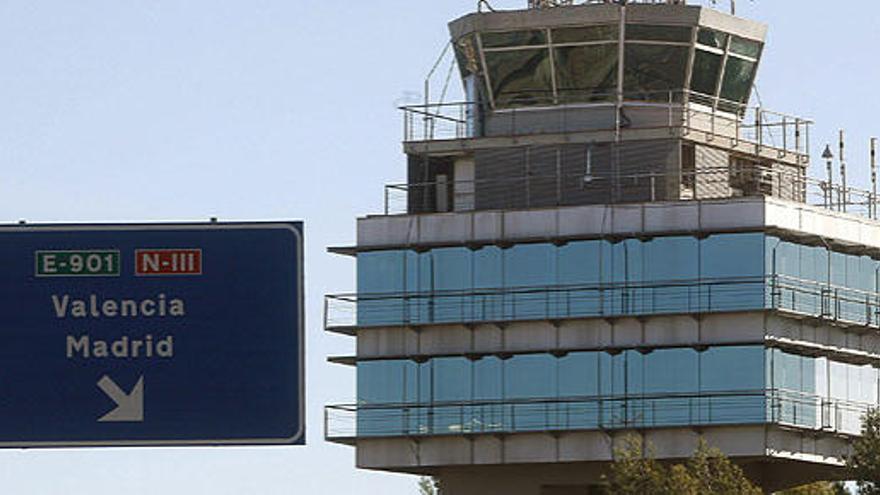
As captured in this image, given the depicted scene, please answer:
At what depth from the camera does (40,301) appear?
52188mm

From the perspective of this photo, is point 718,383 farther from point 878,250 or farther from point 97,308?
point 97,308

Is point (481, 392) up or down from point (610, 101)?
down

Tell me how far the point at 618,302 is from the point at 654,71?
859cm

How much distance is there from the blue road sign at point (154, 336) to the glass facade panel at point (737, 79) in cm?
7265

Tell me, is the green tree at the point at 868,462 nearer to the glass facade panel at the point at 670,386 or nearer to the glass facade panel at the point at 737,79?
the glass facade panel at the point at 670,386

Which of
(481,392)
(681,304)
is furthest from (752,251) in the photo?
(481,392)

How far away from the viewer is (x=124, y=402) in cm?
5172

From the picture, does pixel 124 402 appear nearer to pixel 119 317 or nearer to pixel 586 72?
pixel 119 317

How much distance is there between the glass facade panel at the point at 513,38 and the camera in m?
122

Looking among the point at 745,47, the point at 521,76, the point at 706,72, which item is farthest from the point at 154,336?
the point at 745,47

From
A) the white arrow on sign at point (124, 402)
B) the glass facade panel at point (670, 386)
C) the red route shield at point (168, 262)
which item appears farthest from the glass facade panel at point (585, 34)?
the white arrow on sign at point (124, 402)

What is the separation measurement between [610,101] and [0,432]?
2820 inches

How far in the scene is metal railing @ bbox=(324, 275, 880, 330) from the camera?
118 m

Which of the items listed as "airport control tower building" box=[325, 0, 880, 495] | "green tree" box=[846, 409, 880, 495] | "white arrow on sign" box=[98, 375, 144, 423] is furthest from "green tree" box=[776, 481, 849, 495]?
"white arrow on sign" box=[98, 375, 144, 423]
